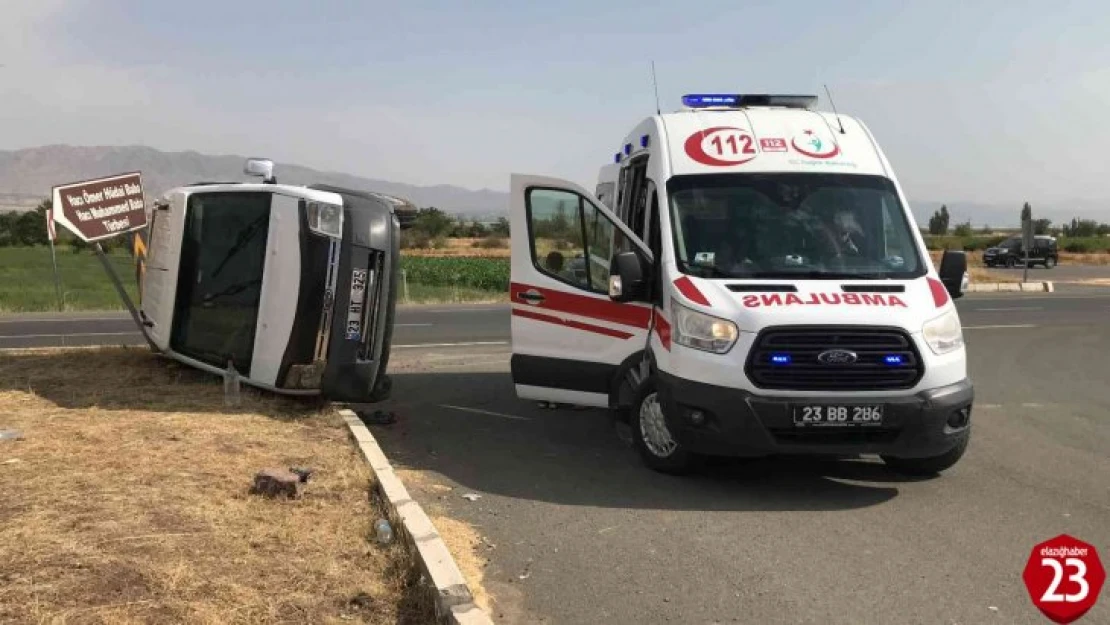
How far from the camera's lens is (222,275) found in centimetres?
855

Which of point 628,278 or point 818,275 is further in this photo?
point 628,278

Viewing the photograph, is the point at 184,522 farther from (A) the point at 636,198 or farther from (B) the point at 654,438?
(A) the point at 636,198

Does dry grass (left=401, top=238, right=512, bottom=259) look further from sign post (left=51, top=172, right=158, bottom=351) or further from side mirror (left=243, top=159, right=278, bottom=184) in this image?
side mirror (left=243, top=159, right=278, bottom=184)

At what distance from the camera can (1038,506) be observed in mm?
5969

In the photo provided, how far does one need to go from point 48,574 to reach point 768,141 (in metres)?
5.60

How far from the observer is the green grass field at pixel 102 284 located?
25453 mm

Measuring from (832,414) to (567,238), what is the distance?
2.77m

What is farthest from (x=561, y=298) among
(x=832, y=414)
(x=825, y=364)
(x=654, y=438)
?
(x=832, y=414)

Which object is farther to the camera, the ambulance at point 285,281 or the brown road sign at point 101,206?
Result: the brown road sign at point 101,206

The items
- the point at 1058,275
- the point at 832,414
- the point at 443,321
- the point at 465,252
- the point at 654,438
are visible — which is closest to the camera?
the point at 832,414

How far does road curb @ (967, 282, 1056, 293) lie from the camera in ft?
104

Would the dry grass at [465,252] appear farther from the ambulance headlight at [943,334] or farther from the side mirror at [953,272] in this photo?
the ambulance headlight at [943,334]

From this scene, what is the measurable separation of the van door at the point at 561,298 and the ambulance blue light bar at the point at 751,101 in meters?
1.53

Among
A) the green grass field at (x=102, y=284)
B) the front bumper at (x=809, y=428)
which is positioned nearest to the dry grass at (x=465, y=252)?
the green grass field at (x=102, y=284)
